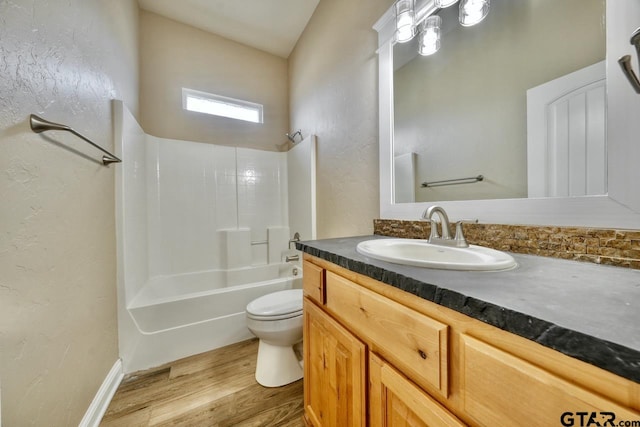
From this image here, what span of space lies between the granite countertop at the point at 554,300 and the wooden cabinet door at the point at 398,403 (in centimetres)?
23

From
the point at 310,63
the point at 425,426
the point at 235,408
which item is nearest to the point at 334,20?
the point at 310,63

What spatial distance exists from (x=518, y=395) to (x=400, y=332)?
0.24 m

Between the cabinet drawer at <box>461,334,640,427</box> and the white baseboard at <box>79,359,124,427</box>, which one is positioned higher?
the cabinet drawer at <box>461,334,640,427</box>

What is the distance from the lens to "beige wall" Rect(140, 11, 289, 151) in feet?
7.27

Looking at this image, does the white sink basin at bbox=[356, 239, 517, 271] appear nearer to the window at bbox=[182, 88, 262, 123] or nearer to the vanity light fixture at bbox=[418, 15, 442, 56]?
the vanity light fixture at bbox=[418, 15, 442, 56]

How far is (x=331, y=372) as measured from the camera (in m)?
0.84

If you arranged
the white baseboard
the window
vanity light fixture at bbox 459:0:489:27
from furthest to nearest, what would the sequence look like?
the window
the white baseboard
vanity light fixture at bbox 459:0:489:27

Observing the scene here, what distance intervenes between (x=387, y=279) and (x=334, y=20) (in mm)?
2063

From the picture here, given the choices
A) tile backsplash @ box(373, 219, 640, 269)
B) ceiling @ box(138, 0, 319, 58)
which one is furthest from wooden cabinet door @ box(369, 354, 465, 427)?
ceiling @ box(138, 0, 319, 58)

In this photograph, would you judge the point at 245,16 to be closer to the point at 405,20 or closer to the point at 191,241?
the point at 405,20

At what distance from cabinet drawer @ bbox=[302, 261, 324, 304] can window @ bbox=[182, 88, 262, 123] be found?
2275 mm

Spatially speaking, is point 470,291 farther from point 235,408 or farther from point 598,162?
point 235,408

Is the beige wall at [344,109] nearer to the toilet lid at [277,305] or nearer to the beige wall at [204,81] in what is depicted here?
the toilet lid at [277,305]

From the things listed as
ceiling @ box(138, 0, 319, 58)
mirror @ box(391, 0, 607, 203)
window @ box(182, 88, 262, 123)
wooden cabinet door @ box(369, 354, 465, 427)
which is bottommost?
wooden cabinet door @ box(369, 354, 465, 427)
